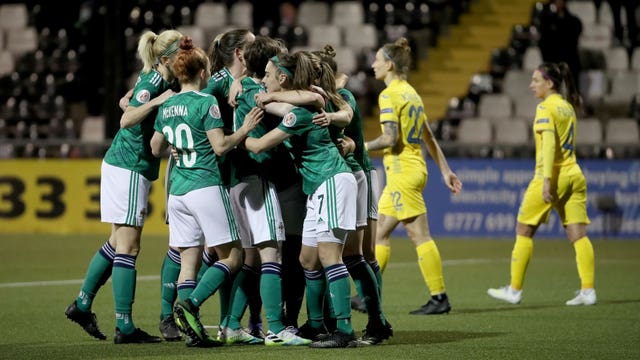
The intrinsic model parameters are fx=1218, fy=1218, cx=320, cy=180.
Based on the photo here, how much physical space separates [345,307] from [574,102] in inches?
168

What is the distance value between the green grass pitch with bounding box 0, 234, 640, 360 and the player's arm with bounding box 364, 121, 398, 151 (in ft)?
4.65

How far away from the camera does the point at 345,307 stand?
7.91 metres

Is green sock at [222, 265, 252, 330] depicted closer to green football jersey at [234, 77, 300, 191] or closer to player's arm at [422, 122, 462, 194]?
green football jersey at [234, 77, 300, 191]

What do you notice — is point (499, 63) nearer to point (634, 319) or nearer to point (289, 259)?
point (634, 319)

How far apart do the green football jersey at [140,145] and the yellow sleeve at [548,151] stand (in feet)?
12.7

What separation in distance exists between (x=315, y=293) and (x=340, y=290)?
0.35m

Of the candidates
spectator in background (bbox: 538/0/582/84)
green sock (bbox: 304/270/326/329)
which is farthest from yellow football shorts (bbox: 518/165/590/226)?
spectator in background (bbox: 538/0/582/84)

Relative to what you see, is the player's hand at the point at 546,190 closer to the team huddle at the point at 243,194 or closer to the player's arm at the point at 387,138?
the player's arm at the point at 387,138

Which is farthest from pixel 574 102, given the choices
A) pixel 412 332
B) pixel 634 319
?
pixel 412 332

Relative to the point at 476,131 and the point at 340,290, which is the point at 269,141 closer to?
the point at 340,290

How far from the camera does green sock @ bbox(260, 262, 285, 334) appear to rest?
26.5 feet

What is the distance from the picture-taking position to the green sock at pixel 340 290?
789 centimetres

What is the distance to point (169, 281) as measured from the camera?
8766 millimetres

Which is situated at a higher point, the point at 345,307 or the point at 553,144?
the point at 553,144
